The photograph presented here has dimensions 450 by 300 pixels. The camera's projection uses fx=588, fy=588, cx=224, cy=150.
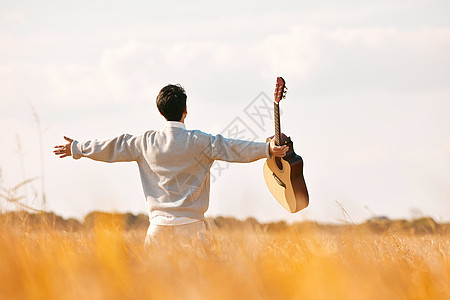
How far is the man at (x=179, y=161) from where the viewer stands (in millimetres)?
4371

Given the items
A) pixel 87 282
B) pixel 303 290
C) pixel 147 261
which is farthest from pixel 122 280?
pixel 303 290

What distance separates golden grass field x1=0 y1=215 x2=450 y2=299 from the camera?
86.4 inches

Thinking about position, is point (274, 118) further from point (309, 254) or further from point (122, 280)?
point (122, 280)

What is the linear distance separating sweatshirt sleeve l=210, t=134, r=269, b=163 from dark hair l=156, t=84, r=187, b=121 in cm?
36

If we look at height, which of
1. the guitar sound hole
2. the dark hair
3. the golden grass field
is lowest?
the golden grass field

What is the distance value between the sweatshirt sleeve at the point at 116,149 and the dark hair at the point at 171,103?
28 cm

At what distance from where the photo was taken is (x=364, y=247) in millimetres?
3309

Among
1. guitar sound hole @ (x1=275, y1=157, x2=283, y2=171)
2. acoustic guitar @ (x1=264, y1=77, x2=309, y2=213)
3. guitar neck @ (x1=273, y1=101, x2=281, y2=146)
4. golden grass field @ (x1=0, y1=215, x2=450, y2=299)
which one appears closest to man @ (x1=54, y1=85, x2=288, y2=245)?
guitar neck @ (x1=273, y1=101, x2=281, y2=146)

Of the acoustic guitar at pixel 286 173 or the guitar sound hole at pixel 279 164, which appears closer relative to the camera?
the acoustic guitar at pixel 286 173

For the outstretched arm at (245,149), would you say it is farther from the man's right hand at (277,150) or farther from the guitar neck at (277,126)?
the guitar neck at (277,126)

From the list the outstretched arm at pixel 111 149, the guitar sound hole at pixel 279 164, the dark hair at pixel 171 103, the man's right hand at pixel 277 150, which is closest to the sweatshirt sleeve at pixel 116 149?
the outstretched arm at pixel 111 149

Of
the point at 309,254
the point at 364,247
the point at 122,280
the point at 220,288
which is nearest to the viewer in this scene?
the point at 220,288

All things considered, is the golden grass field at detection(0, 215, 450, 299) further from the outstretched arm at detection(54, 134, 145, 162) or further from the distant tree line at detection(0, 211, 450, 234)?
the outstretched arm at detection(54, 134, 145, 162)

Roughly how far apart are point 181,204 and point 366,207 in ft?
5.57
